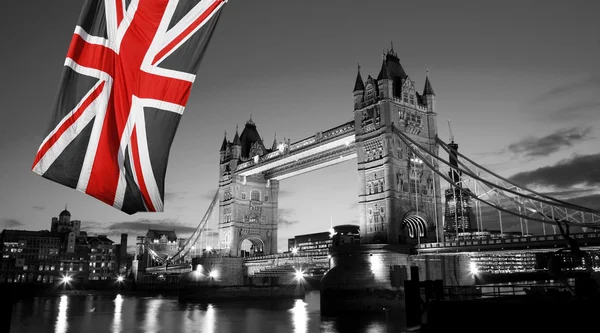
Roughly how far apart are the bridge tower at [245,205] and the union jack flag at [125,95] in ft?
187

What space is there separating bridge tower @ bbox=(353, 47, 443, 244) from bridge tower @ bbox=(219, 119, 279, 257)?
845 inches

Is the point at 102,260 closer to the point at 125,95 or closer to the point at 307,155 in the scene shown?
the point at 307,155

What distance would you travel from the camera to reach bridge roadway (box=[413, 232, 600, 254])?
1267 inches

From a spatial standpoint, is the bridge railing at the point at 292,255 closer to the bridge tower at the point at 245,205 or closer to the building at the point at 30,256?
the bridge tower at the point at 245,205

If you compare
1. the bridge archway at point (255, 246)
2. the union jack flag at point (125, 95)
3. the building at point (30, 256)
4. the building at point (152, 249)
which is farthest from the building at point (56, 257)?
the union jack flag at point (125, 95)

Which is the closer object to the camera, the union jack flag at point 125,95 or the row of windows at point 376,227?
the union jack flag at point 125,95

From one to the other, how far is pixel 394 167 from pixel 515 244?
476 inches

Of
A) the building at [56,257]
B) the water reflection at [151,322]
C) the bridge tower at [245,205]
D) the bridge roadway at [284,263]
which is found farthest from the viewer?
the building at [56,257]

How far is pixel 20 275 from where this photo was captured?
105938mm

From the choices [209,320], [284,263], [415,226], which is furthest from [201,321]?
[415,226]

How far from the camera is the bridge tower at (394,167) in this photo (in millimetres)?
42719

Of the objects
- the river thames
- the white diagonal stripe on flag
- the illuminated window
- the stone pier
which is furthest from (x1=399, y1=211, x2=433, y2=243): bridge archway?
the white diagonal stripe on flag

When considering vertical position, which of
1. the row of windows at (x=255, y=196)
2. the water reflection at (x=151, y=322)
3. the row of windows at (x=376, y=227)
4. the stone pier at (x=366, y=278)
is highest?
the row of windows at (x=255, y=196)

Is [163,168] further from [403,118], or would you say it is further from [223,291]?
[223,291]
